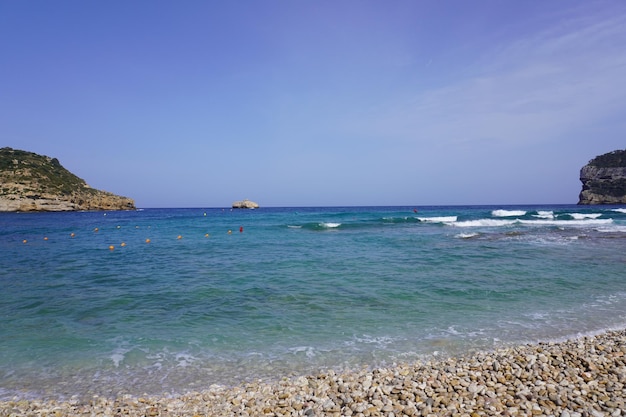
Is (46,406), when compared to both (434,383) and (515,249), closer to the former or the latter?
(434,383)

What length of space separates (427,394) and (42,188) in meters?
86.8

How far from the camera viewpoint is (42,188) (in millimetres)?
71562

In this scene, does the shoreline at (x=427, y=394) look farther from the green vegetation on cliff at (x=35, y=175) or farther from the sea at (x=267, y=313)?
the green vegetation on cliff at (x=35, y=175)

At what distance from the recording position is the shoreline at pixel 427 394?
14.4 feet

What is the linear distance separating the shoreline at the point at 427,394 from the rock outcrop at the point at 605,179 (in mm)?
118985

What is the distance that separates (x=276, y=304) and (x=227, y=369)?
379cm

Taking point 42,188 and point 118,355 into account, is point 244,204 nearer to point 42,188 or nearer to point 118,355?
point 42,188

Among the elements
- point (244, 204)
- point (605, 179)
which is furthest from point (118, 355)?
point (605, 179)

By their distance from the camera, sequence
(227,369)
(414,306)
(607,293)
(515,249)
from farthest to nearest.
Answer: (515,249) < (607,293) < (414,306) < (227,369)

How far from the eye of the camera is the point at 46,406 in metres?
5.02

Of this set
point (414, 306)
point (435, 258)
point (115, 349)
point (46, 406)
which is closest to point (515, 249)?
point (435, 258)

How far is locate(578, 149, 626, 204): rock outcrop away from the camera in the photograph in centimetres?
9662

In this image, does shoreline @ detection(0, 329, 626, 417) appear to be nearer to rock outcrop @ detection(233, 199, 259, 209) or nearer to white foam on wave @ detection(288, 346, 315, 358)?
white foam on wave @ detection(288, 346, 315, 358)

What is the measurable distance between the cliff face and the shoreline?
80.3 meters
